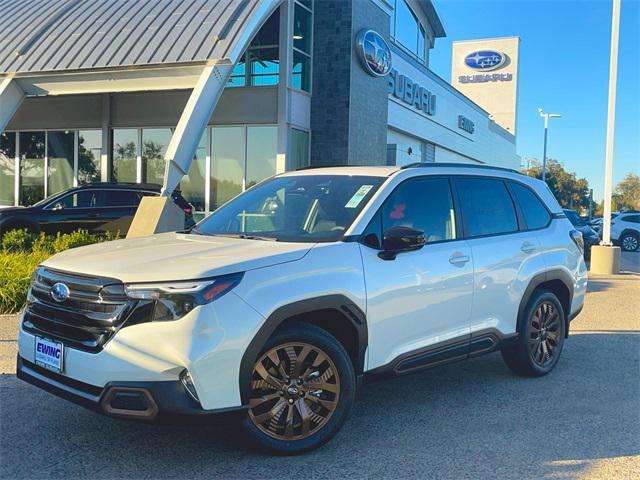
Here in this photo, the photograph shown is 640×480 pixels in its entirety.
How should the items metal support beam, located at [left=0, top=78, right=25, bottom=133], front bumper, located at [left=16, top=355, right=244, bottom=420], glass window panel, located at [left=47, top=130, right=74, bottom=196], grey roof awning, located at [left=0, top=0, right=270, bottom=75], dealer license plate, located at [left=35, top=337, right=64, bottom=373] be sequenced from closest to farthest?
front bumper, located at [left=16, top=355, right=244, bottom=420] < dealer license plate, located at [left=35, top=337, right=64, bottom=373] < grey roof awning, located at [left=0, top=0, right=270, bottom=75] < metal support beam, located at [left=0, top=78, right=25, bottom=133] < glass window panel, located at [left=47, top=130, right=74, bottom=196]

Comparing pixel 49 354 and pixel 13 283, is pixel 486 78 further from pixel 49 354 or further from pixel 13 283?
pixel 49 354

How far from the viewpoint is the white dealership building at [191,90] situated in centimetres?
1448

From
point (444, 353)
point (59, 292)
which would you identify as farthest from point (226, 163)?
point (59, 292)

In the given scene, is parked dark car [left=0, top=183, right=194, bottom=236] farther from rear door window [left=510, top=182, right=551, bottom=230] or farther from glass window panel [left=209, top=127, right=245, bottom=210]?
rear door window [left=510, top=182, right=551, bottom=230]

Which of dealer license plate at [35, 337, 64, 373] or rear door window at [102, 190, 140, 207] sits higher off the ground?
rear door window at [102, 190, 140, 207]

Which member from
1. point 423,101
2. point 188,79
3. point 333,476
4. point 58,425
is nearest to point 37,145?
point 188,79

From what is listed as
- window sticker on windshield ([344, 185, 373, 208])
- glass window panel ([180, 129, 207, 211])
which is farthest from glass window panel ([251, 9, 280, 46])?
window sticker on windshield ([344, 185, 373, 208])

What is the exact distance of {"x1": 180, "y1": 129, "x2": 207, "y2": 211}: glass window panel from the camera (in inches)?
690

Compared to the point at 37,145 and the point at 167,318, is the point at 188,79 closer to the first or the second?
the point at 37,145

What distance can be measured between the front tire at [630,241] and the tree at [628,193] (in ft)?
191

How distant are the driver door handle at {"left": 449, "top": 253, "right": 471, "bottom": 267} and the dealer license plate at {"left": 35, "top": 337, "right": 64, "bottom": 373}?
273cm

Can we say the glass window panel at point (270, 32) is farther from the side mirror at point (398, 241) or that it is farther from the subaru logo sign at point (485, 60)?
the subaru logo sign at point (485, 60)

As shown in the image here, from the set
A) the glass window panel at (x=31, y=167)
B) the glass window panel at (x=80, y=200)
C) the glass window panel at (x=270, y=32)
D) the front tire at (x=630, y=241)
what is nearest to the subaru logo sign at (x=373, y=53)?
the glass window panel at (x=270, y=32)

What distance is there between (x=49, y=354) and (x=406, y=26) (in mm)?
27405
